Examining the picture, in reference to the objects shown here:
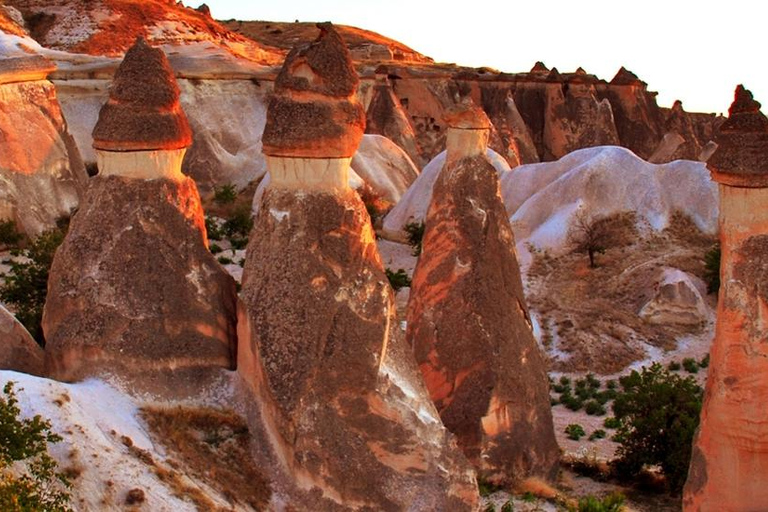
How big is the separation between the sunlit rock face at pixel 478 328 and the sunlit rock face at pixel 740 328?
86.8 inches

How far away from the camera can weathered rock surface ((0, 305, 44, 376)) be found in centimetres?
653

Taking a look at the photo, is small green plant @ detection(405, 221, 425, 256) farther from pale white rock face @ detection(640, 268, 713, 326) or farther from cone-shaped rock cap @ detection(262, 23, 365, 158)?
cone-shaped rock cap @ detection(262, 23, 365, 158)

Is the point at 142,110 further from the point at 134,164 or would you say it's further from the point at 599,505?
the point at 599,505

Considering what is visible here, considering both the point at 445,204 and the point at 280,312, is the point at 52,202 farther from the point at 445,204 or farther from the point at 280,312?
the point at 280,312

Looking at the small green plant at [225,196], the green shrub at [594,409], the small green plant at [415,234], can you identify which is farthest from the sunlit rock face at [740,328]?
the small green plant at [225,196]

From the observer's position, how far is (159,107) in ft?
22.8

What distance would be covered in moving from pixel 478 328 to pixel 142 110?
13.6 feet

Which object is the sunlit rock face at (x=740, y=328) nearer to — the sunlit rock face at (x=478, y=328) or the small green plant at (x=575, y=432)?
the sunlit rock face at (x=478, y=328)

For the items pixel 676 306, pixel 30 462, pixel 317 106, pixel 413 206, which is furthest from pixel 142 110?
pixel 413 206

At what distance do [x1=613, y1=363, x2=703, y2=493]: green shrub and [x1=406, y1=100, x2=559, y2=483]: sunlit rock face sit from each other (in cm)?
141

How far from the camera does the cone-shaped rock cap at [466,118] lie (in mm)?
9750

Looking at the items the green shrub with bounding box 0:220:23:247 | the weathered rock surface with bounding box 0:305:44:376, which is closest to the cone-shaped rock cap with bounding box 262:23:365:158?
the weathered rock surface with bounding box 0:305:44:376

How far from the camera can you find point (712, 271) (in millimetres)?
18984

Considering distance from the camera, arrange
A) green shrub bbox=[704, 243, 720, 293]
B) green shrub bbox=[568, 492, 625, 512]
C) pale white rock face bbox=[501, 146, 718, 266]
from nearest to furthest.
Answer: green shrub bbox=[568, 492, 625, 512] < green shrub bbox=[704, 243, 720, 293] < pale white rock face bbox=[501, 146, 718, 266]
